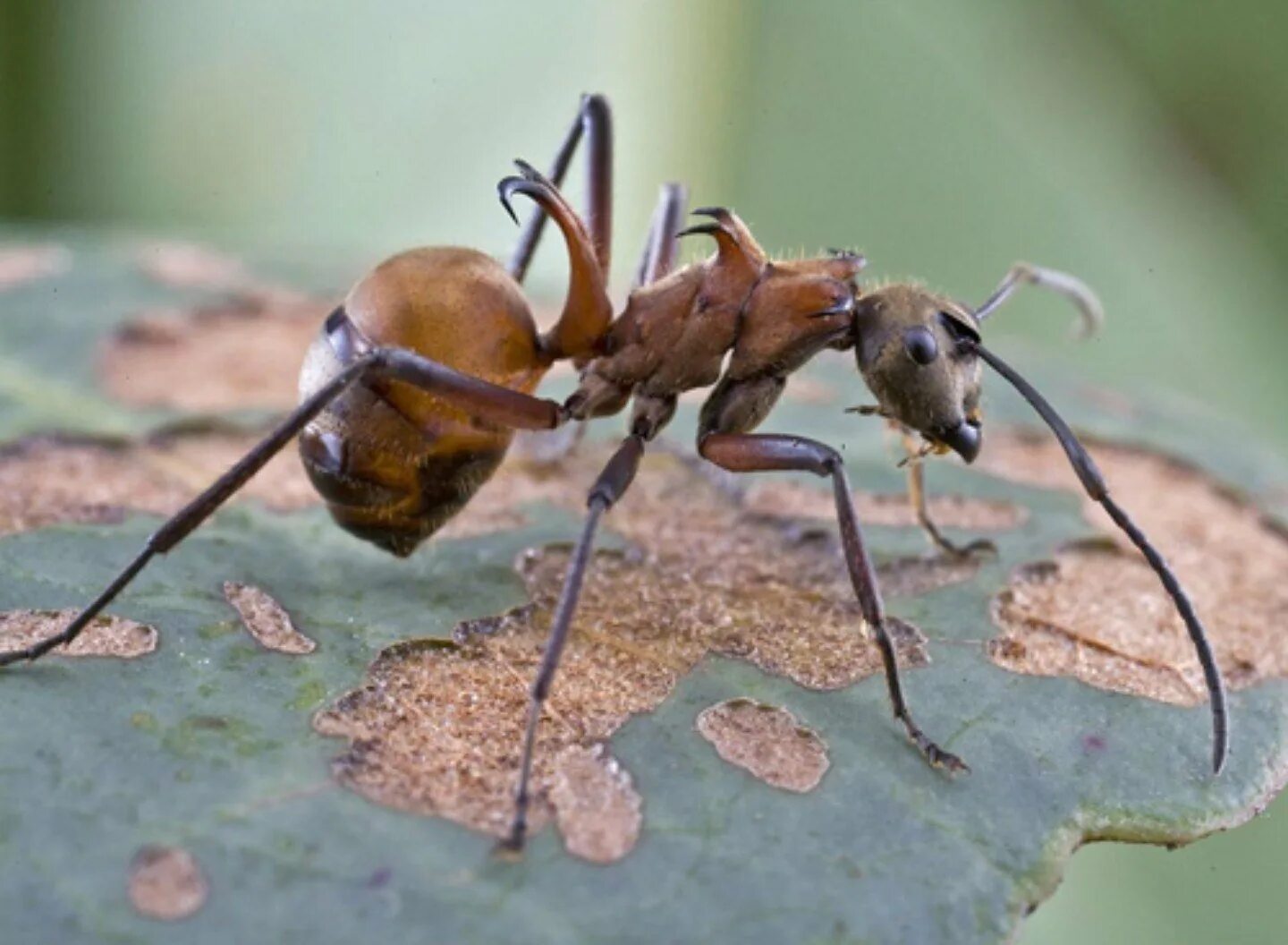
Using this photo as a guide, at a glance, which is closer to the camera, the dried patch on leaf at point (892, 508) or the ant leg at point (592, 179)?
the dried patch on leaf at point (892, 508)

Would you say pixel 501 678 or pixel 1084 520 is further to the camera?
pixel 1084 520

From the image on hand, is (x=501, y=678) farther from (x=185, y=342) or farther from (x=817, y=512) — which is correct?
(x=185, y=342)

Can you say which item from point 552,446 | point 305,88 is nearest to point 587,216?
Result: point 552,446

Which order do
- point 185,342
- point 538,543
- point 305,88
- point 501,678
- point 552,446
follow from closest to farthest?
point 501,678, point 538,543, point 552,446, point 185,342, point 305,88

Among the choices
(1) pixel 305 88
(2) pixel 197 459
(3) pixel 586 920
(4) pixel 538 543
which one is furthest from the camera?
(1) pixel 305 88

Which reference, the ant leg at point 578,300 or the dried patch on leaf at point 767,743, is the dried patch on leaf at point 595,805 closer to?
the dried patch on leaf at point 767,743

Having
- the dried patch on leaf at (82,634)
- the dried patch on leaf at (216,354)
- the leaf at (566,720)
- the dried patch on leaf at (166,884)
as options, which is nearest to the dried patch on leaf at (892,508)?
the leaf at (566,720)
